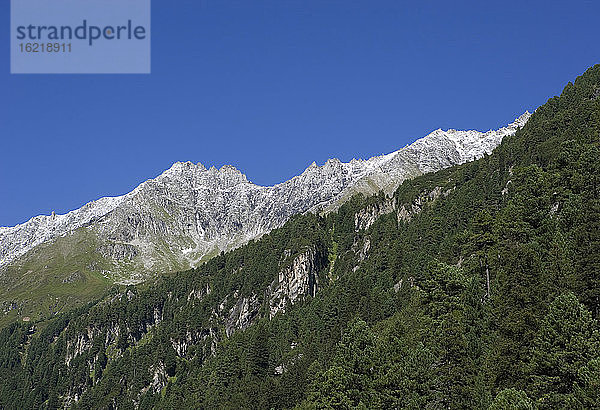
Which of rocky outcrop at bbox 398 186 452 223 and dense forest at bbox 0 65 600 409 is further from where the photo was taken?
rocky outcrop at bbox 398 186 452 223

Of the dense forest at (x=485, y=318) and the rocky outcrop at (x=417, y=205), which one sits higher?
the rocky outcrop at (x=417, y=205)

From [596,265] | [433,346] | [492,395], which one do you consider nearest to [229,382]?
[433,346]

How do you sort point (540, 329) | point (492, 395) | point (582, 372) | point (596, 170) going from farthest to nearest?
point (596, 170)
point (492, 395)
point (540, 329)
point (582, 372)

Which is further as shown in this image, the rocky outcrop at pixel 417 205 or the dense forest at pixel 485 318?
the rocky outcrop at pixel 417 205

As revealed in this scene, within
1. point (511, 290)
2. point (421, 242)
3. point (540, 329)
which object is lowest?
point (540, 329)

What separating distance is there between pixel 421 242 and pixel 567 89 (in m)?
57.3

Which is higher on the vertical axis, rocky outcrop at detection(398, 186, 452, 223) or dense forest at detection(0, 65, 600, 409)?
rocky outcrop at detection(398, 186, 452, 223)

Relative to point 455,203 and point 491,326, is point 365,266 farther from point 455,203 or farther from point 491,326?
point 491,326

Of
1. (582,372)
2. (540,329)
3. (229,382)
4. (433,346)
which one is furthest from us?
(229,382)

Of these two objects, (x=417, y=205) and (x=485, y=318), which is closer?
(x=485, y=318)

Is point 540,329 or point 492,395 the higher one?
point 540,329

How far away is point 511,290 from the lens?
59125 millimetres

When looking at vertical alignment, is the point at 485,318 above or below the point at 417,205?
below

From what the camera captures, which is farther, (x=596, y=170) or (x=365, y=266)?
(x=365, y=266)
